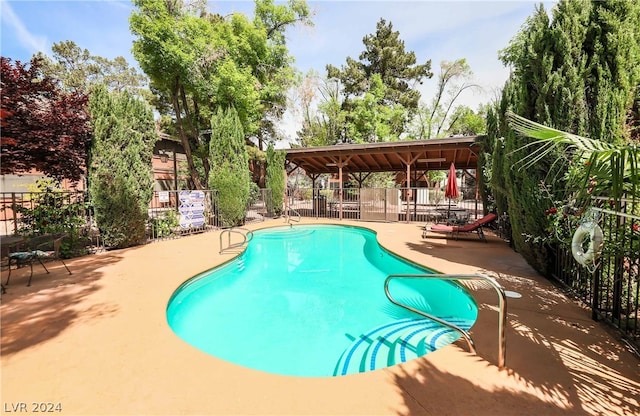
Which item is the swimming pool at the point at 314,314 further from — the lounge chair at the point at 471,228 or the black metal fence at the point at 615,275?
the lounge chair at the point at 471,228

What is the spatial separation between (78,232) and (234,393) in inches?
290

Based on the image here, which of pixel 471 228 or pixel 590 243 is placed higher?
pixel 590 243

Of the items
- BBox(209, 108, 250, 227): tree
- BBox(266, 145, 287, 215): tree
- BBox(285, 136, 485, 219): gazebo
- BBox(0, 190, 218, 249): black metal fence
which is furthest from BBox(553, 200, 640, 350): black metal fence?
BBox(266, 145, 287, 215): tree

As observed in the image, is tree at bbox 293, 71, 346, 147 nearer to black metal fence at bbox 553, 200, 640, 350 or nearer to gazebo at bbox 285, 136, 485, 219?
gazebo at bbox 285, 136, 485, 219

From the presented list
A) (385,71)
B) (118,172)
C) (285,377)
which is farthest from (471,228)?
(385,71)

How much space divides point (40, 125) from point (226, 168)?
598 centimetres

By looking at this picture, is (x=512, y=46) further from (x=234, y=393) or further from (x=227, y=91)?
(x=234, y=393)

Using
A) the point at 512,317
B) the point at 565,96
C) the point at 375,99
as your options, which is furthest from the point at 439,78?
the point at 512,317

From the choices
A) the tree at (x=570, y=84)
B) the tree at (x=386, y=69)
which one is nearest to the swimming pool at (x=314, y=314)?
the tree at (x=570, y=84)

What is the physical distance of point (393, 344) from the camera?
12.5ft

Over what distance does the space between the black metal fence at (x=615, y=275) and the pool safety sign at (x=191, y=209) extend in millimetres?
10204

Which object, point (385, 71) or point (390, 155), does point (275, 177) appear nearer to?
point (390, 155)

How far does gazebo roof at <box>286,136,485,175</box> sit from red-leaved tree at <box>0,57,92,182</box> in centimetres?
880

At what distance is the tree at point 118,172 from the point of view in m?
7.27
